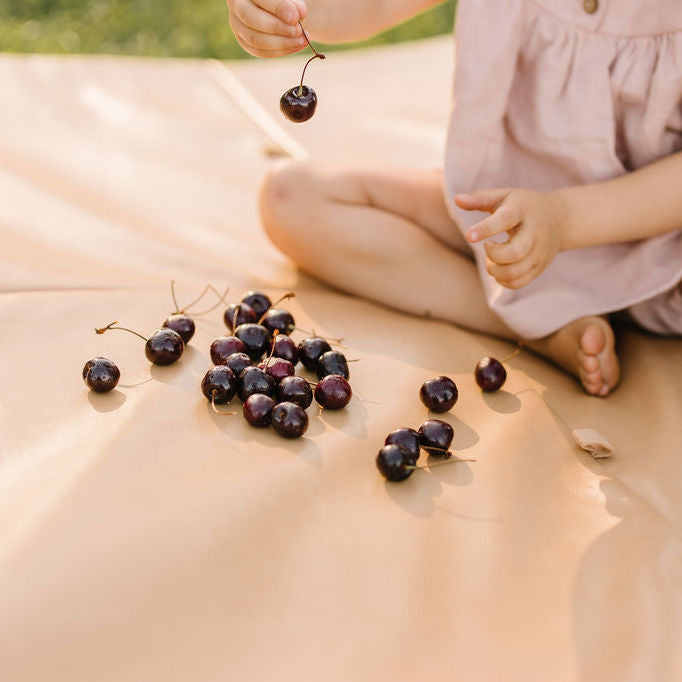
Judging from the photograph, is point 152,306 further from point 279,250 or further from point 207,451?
point 207,451

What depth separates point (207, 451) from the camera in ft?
3.53

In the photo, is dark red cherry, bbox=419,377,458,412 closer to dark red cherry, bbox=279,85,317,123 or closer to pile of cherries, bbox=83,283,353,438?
pile of cherries, bbox=83,283,353,438

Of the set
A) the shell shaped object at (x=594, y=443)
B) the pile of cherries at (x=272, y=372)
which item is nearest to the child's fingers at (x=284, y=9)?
the pile of cherries at (x=272, y=372)

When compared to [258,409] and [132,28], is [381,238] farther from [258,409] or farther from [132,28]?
[132,28]

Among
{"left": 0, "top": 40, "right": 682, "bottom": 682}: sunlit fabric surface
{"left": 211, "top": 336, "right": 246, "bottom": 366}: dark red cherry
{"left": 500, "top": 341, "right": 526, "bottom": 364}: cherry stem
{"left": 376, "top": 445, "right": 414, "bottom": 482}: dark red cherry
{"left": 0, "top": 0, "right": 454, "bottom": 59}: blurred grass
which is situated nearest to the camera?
{"left": 0, "top": 40, "right": 682, "bottom": 682}: sunlit fabric surface

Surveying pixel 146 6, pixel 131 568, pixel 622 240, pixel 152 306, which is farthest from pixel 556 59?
pixel 146 6

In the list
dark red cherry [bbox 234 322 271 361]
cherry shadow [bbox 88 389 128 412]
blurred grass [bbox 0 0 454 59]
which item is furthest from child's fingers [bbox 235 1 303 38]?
blurred grass [bbox 0 0 454 59]

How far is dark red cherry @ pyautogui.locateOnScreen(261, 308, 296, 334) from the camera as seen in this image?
4.40 feet

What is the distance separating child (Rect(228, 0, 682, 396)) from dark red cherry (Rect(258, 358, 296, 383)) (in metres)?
0.31

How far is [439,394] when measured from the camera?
1.18 metres

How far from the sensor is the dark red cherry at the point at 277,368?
1.20 meters

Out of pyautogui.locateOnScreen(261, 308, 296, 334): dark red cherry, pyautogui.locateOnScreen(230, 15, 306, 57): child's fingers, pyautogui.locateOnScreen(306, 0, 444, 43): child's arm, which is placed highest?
pyautogui.locateOnScreen(230, 15, 306, 57): child's fingers

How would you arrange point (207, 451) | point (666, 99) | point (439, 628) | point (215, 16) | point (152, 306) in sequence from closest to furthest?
point (439, 628), point (207, 451), point (666, 99), point (152, 306), point (215, 16)

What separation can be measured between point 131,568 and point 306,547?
190 mm
